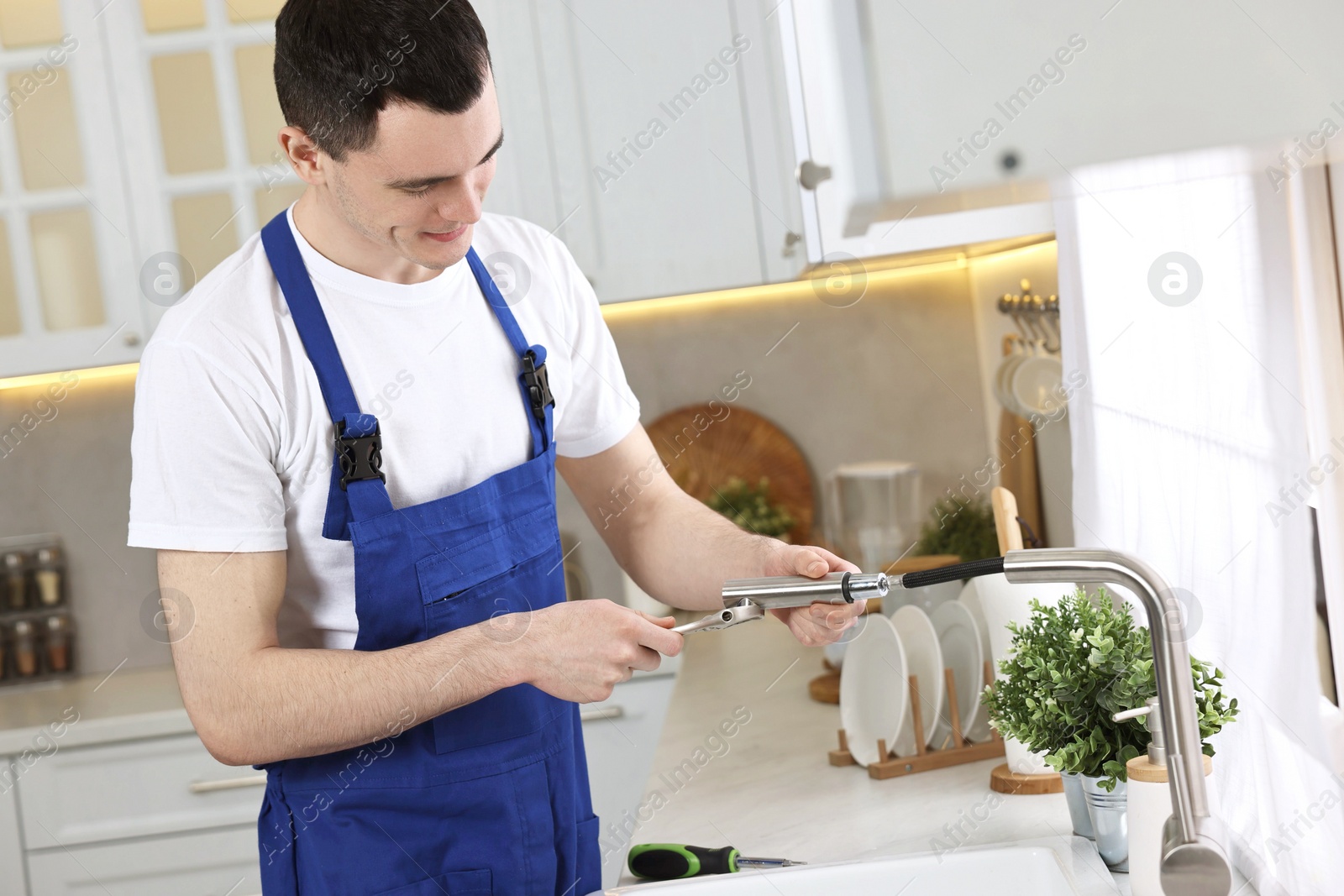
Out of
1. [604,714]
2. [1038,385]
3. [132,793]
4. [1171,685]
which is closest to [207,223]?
[132,793]

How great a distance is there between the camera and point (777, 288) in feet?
7.68

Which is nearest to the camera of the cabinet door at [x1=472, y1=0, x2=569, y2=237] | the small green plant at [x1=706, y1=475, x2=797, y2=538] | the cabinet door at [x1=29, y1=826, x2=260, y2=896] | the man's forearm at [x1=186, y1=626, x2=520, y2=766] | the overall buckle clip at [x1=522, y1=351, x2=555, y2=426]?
the man's forearm at [x1=186, y1=626, x2=520, y2=766]

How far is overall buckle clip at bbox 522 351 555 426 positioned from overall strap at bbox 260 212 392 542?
0.17 metres

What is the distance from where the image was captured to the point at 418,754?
97cm

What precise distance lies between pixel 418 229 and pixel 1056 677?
68 cm

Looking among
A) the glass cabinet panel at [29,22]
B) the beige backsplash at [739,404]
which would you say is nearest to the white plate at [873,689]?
the beige backsplash at [739,404]

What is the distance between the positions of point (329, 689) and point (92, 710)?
1.49 m

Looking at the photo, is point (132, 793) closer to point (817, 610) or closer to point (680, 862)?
point (680, 862)

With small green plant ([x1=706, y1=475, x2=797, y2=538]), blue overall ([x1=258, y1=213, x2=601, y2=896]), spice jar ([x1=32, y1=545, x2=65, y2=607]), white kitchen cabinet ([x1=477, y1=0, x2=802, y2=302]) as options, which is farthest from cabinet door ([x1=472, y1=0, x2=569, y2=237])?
spice jar ([x1=32, y1=545, x2=65, y2=607])

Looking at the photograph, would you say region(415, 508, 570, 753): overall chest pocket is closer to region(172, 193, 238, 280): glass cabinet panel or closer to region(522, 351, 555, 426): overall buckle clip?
region(522, 351, 555, 426): overall buckle clip

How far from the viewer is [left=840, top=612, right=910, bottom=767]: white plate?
4.27 feet

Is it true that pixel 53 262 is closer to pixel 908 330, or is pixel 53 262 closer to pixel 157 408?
pixel 157 408

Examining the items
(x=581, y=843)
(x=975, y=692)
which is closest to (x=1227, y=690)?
(x=975, y=692)

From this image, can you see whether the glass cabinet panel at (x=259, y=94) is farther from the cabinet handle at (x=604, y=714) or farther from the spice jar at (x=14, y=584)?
the cabinet handle at (x=604, y=714)
